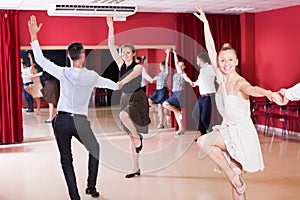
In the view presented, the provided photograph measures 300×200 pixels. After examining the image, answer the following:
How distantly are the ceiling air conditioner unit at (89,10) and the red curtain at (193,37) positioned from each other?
139 centimetres

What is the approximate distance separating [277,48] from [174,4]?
2.34 metres

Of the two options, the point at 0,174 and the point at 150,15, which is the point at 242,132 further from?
the point at 150,15

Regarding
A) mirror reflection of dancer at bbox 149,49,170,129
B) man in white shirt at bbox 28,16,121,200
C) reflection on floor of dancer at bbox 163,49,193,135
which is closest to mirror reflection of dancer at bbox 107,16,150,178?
man in white shirt at bbox 28,16,121,200

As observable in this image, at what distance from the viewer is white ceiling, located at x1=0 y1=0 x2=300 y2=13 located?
7.12 metres

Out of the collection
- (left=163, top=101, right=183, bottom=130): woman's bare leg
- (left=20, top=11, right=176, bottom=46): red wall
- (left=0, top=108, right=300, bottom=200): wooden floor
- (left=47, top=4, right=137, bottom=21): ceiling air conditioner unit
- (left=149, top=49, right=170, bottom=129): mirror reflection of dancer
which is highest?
(left=47, top=4, right=137, bottom=21): ceiling air conditioner unit

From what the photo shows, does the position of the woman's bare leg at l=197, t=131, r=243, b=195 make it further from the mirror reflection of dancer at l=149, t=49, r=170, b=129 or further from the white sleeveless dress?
the mirror reflection of dancer at l=149, t=49, r=170, b=129

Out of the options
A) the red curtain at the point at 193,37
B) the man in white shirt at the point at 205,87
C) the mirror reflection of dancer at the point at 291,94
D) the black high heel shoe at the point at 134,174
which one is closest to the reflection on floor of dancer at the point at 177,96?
the red curtain at the point at 193,37

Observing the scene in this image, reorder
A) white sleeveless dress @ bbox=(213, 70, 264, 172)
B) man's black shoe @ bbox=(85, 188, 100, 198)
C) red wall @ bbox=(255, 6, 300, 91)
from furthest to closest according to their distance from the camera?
1. red wall @ bbox=(255, 6, 300, 91)
2. man's black shoe @ bbox=(85, 188, 100, 198)
3. white sleeveless dress @ bbox=(213, 70, 264, 172)

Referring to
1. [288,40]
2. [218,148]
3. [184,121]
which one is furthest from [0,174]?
[288,40]

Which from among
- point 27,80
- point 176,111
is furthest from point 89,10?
point 27,80

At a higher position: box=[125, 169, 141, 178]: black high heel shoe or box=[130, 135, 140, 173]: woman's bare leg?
box=[130, 135, 140, 173]: woman's bare leg

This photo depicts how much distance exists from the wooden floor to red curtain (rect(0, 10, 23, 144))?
34cm

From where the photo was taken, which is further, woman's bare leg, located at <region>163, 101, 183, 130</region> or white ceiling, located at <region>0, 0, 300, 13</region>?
woman's bare leg, located at <region>163, 101, 183, 130</region>

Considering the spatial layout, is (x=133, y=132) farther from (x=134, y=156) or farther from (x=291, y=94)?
(x=291, y=94)
